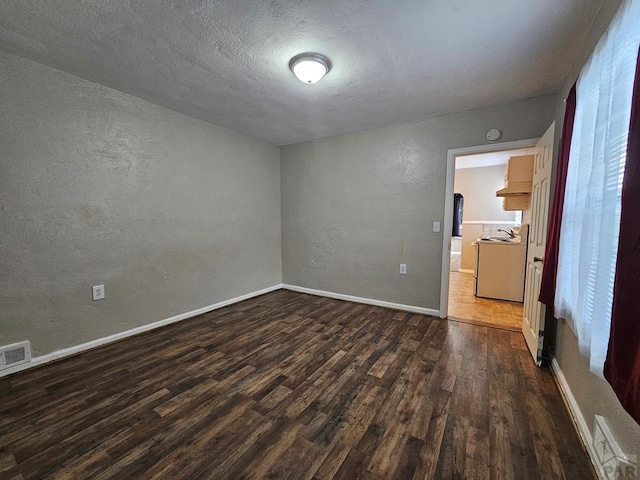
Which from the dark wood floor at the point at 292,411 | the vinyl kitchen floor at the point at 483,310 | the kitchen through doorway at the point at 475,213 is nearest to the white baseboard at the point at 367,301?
the vinyl kitchen floor at the point at 483,310

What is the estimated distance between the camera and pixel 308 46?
1815 mm

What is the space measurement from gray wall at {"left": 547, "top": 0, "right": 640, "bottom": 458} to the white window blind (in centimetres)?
19

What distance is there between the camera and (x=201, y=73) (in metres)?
2.15

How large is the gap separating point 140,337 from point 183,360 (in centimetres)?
77

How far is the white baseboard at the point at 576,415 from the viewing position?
1232mm

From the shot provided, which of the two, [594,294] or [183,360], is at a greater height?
[594,294]

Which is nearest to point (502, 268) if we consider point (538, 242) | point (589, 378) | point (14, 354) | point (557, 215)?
point (538, 242)

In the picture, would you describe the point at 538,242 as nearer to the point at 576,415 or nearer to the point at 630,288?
the point at 576,415

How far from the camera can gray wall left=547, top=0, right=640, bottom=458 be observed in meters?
1.03

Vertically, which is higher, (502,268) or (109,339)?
(502,268)

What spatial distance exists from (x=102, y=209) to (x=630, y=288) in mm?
3440

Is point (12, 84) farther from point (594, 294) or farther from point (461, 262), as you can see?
point (461, 262)

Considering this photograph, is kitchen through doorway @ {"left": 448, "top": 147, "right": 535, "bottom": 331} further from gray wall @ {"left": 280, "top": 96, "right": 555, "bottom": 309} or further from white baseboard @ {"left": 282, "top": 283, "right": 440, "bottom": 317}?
gray wall @ {"left": 280, "top": 96, "right": 555, "bottom": 309}

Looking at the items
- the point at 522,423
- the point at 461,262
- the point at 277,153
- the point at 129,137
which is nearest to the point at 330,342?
the point at 522,423
